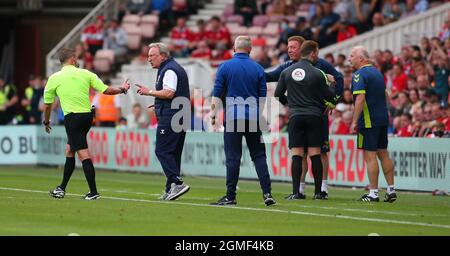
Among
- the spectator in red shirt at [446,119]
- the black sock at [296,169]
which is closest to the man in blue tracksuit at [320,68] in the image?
the black sock at [296,169]

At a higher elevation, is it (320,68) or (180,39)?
(180,39)

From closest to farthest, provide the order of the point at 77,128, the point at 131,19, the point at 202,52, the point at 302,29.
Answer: the point at 77,128
the point at 302,29
the point at 202,52
the point at 131,19

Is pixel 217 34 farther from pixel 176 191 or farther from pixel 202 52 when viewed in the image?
pixel 176 191

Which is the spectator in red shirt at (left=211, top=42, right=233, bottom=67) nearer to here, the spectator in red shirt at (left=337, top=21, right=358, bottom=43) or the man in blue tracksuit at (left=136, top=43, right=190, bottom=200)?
the spectator in red shirt at (left=337, top=21, right=358, bottom=43)

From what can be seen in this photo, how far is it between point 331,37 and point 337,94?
1224 centimetres

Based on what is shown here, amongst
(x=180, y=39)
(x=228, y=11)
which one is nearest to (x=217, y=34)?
(x=180, y=39)

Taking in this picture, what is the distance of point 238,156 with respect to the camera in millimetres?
17281

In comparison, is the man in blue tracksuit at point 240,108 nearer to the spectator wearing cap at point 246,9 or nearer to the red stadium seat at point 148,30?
the spectator wearing cap at point 246,9

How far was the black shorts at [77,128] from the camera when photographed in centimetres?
1791

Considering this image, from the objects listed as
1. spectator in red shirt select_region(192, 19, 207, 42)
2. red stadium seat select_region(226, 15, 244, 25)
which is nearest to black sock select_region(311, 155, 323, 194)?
spectator in red shirt select_region(192, 19, 207, 42)

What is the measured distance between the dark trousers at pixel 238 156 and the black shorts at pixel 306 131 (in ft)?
4.38

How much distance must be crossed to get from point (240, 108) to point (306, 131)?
1.81 m
